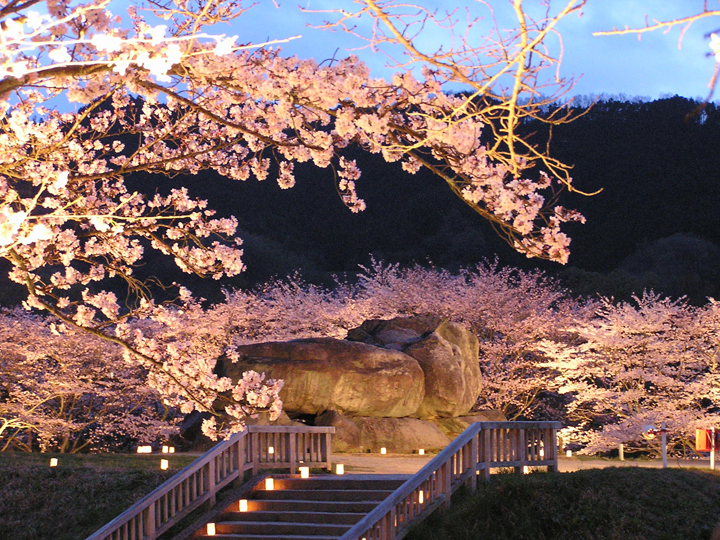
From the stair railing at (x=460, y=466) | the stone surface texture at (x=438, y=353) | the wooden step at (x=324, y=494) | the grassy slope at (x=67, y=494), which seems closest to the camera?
the stair railing at (x=460, y=466)

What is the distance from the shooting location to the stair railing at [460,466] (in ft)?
24.1

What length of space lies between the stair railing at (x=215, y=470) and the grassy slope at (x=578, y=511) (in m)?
2.69

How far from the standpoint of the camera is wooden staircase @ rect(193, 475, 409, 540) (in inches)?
323

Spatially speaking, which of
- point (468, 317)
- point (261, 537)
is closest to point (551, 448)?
point (261, 537)

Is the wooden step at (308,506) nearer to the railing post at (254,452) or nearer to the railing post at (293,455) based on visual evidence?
the railing post at (254,452)

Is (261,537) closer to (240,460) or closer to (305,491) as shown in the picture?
(305,491)

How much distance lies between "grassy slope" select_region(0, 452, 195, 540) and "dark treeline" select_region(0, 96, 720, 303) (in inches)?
791

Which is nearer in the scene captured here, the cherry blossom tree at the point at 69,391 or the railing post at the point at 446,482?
the railing post at the point at 446,482

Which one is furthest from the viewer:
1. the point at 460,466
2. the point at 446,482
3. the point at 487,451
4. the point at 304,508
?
the point at 304,508

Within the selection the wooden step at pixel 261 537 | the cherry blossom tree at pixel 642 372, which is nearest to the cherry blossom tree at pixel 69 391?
Answer: the wooden step at pixel 261 537

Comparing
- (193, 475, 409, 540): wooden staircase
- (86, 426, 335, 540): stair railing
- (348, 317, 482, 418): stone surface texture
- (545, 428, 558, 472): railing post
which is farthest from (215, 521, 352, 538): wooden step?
(348, 317, 482, 418): stone surface texture

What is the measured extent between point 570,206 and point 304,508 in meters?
30.5

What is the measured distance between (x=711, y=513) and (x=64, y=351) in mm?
13974

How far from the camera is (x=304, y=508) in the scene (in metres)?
8.77
